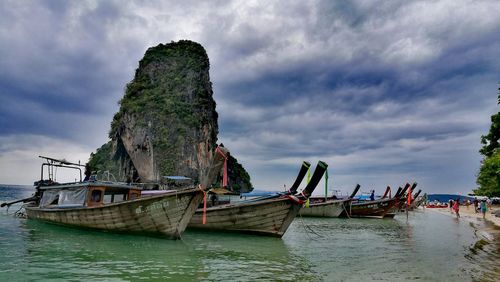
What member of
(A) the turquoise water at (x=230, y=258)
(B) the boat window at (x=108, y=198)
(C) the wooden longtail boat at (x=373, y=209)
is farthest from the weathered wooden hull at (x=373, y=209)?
(B) the boat window at (x=108, y=198)

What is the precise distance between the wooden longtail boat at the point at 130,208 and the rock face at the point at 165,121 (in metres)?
55.6

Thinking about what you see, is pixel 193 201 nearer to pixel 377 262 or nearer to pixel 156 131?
pixel 377 262

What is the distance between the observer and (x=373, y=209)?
31891 mm

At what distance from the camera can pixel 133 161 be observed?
245 ft

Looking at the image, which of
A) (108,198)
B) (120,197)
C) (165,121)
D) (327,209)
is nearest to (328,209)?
(327,209)

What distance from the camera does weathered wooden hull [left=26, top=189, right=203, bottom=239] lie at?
1288 cm

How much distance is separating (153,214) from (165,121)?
64.5m

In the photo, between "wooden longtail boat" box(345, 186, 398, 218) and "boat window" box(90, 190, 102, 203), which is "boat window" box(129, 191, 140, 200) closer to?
"boat window" box(90, 190, 102, 203)

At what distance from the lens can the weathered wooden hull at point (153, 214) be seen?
1288 centimetres

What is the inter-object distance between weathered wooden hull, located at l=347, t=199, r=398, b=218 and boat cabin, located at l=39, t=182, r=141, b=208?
20.5 meters

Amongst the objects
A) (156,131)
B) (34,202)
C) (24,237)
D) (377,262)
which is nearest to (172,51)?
(156,131)

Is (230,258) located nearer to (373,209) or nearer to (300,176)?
(300,176)

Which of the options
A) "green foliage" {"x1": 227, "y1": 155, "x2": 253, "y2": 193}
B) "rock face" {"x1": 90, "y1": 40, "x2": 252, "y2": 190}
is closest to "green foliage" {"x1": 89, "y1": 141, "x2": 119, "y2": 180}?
"rock face" {"x1": 90, "y1": 40, "x2": 252, "y2": 190}

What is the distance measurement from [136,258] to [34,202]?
55.8 feet
